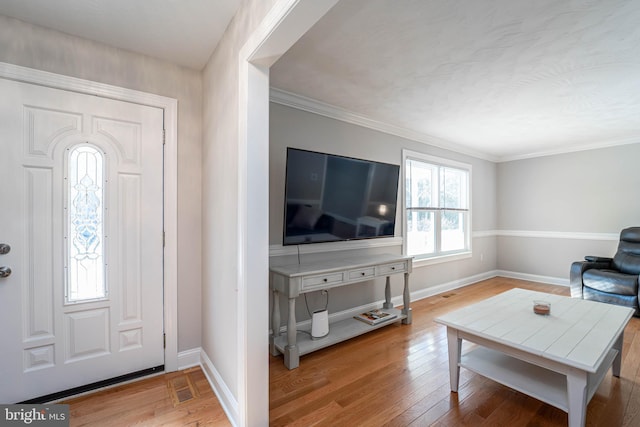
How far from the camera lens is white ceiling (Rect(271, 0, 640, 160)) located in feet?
5.50

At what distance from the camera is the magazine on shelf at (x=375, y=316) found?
2.98 metres

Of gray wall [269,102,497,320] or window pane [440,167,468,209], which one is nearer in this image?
gray wall [269,102,497,320]

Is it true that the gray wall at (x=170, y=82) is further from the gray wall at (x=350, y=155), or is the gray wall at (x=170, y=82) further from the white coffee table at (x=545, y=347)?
the white coffee table at (x=545, y=347)

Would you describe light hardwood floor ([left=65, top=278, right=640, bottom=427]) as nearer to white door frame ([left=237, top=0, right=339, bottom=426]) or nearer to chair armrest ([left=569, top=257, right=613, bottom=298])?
white door frame ([left=237, top=0, right=339, bottom=426])

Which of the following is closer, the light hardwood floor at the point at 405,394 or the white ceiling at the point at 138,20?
the white ceiling at the point at 138,20

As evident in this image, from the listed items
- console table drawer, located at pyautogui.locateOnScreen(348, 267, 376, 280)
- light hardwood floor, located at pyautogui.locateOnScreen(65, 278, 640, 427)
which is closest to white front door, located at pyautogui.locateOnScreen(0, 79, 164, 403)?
light hardwood floor, located at pyautogui.locateOnScreen(65, 278, 640, 427)

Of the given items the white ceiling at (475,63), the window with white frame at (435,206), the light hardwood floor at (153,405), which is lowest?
the light hardwood floor at (153,405)

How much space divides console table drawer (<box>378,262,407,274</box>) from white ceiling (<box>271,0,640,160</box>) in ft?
5.74

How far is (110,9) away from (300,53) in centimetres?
118

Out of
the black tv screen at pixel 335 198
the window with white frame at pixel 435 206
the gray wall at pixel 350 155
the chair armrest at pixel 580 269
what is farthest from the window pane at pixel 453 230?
the black tv screen at pixel 335 198

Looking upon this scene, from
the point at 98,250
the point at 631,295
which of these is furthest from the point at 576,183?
the point at 98,250

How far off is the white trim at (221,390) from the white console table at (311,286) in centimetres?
56

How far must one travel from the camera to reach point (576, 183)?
15.7ft

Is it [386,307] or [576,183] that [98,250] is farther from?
[576,183]
